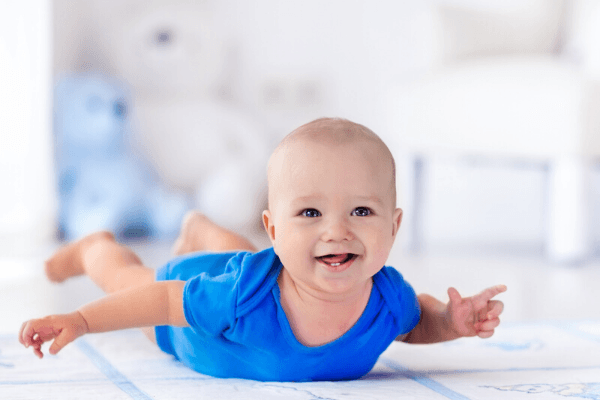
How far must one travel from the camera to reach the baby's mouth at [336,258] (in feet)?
2.50

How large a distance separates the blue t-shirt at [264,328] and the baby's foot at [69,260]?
330 mm

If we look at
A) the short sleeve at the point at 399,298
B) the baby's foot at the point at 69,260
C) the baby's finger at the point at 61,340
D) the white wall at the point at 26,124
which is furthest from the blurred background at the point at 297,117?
the baby's finger at the point at 61,340

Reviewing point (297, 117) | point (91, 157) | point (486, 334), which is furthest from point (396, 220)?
point (297, 117)

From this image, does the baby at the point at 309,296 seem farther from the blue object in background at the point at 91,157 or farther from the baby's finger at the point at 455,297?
the blue object in background at the point at 91,157

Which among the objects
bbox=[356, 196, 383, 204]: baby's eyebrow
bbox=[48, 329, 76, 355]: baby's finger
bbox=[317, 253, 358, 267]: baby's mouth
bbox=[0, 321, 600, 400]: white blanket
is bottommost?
bbox=[0, 321, 600, 400]: white blanket

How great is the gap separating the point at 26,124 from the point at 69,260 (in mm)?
1352

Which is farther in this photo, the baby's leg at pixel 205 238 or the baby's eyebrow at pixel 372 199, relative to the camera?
the baby's leg at pixel 205 238

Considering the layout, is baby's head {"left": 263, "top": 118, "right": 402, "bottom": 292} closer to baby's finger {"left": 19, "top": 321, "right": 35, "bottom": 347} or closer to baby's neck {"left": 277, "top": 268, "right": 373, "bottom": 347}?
baby's neck {"left": 277, "top": 268, "right": 373, "bottom": 347}

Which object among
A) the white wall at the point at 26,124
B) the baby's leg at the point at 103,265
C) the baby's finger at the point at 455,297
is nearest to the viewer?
the baby's finger at the point at 455,297

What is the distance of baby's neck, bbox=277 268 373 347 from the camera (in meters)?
0.81

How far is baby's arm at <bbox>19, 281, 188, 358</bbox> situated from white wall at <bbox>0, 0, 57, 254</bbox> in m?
1.58

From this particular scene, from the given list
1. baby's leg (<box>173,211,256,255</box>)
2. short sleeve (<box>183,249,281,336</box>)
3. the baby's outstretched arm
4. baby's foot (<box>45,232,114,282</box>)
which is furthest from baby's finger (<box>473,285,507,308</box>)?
baby's foot (<box>45,232,114,282</box>)

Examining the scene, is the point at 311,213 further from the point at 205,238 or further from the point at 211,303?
the point at 205,238

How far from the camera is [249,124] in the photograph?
2574mm
